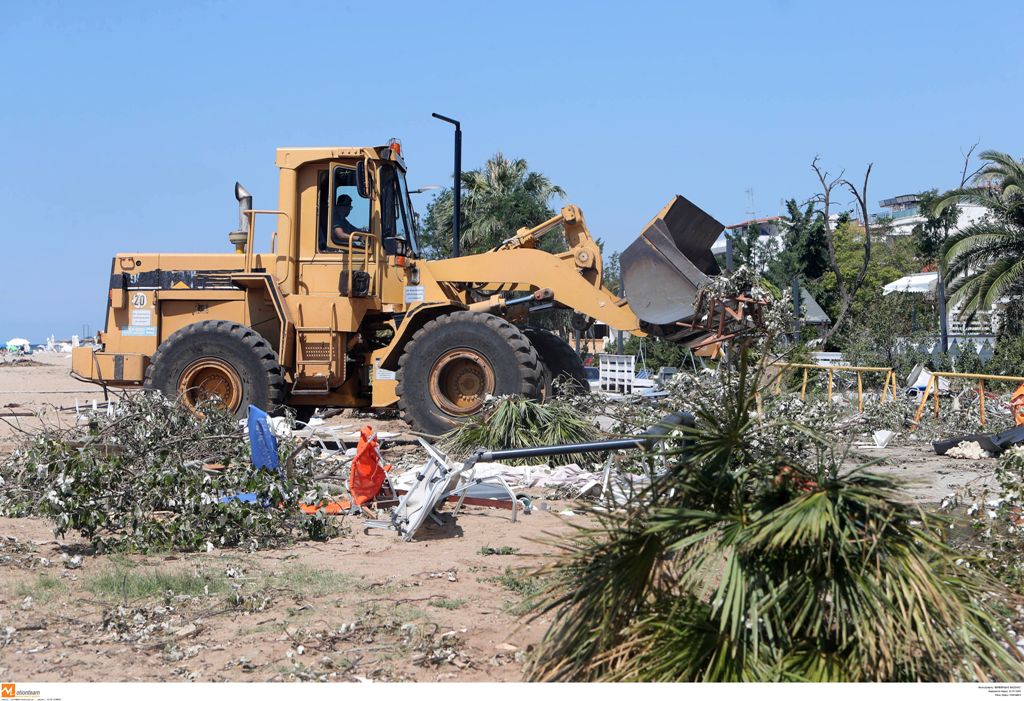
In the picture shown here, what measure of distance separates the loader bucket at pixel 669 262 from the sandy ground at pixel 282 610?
15.8 ft

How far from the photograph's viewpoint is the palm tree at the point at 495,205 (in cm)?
3347

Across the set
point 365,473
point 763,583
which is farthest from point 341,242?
point 763,583

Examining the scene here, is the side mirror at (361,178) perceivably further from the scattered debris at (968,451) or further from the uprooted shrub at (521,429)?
the scattered debris at (968,451)

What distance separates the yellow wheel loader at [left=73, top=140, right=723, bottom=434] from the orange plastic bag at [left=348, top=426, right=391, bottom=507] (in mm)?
3673

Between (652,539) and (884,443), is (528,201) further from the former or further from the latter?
(652,539)

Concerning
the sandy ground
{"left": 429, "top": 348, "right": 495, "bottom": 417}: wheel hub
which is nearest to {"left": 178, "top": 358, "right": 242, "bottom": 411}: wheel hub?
{"left": 429, "top": 348, "right": 495, "bottom": 417}: wheel hub

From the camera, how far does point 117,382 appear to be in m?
14.1

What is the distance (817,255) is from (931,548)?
42.2m

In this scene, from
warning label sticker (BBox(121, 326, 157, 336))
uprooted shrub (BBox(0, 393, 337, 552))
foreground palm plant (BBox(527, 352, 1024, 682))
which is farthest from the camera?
warning label sticker (BBox(121, 326, 157, 336))

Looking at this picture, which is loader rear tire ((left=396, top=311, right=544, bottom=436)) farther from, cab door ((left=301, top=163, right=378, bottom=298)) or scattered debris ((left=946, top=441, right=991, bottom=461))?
scattered debris ((left=946, top=441, right=991, bottom=461))

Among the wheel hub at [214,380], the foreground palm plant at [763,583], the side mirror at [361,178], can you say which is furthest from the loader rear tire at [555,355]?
the foreground palm plant at [763,583]

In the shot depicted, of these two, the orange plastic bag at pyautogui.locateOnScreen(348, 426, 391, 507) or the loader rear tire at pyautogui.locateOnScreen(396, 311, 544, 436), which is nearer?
the orange plastic bag at pyautogui.locateOnScreen(348, 426, 391, 507)

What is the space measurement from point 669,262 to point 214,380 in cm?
548

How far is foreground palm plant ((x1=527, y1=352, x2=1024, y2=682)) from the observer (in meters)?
3.76
